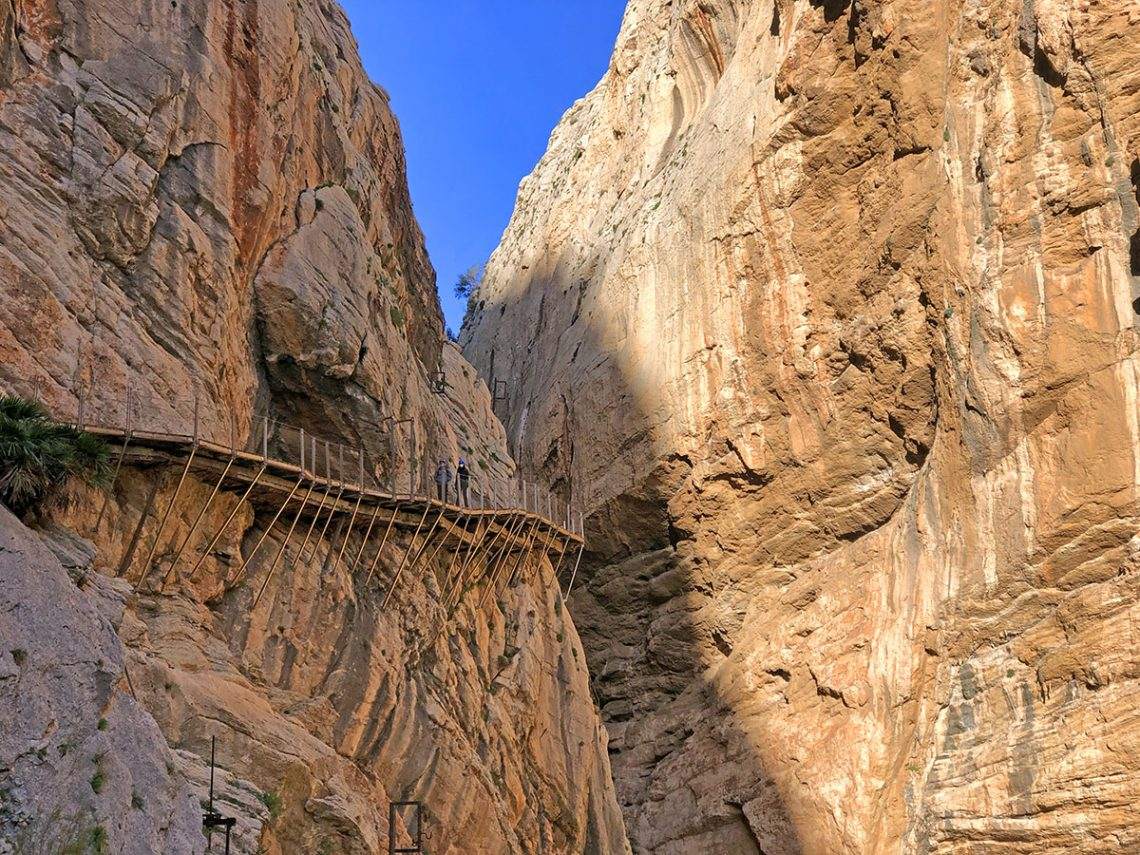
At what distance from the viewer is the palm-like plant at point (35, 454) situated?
1591 centimetres

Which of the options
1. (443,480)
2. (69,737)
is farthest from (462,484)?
(69,737)

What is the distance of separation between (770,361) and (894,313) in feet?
11.9

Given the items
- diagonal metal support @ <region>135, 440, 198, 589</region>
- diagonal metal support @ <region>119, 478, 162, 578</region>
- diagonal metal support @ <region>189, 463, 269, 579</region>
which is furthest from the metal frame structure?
diagonal metal support @ <region>119, 478, 162, 578</region>

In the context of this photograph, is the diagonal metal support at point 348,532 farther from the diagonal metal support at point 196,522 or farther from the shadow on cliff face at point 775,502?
the shadow on cliff face at point 775,502

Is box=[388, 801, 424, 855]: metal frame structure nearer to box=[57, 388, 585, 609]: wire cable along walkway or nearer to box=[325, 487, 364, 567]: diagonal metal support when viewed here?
box=[57, 388, 585, 609]: wire cable along walkway

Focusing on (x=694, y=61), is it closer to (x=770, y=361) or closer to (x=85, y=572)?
(x=770, y=361)

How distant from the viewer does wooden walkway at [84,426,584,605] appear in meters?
20.0

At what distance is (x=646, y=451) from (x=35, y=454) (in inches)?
876

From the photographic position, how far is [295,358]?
25766 mm

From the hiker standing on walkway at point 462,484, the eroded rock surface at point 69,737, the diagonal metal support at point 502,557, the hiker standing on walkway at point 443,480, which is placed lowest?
the eroded rock surface at point 69,737

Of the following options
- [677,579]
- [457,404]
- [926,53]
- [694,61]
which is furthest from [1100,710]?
[694,61]

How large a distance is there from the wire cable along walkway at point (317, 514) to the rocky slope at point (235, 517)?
140 mm

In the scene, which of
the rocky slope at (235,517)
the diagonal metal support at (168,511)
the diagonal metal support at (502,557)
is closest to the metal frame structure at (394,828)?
the rocky slope at (235,517)

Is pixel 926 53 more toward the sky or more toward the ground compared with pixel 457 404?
more toward the sky
